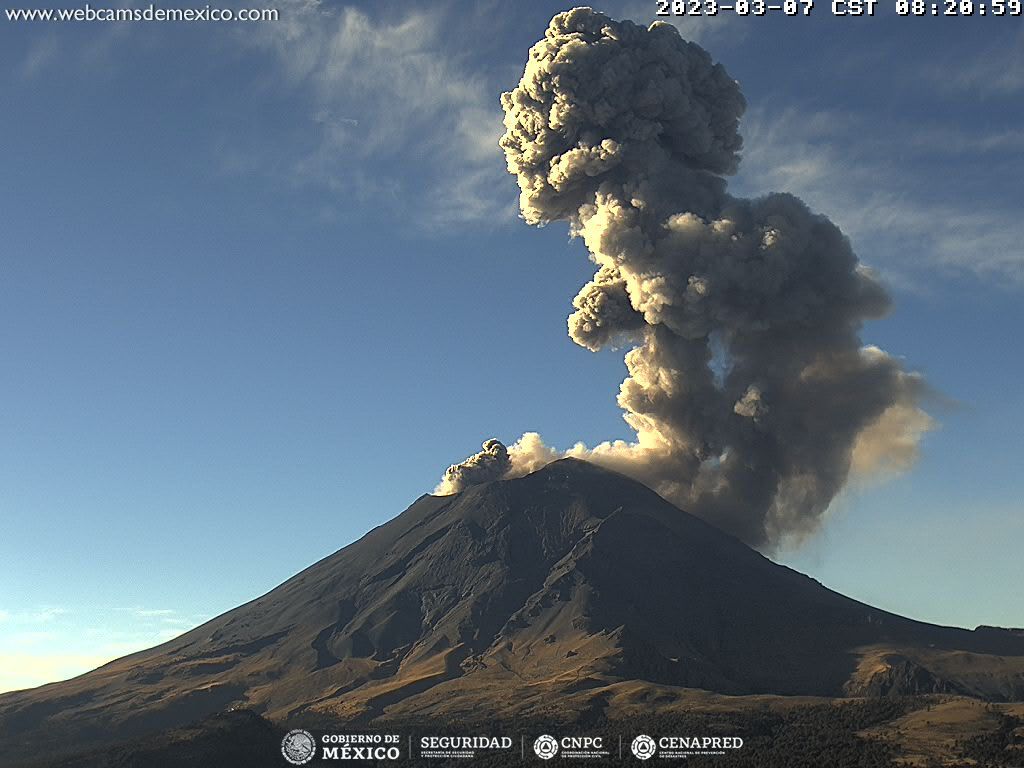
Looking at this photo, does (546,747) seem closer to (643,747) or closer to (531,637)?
(643,747)

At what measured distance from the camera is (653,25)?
158500 millimetres

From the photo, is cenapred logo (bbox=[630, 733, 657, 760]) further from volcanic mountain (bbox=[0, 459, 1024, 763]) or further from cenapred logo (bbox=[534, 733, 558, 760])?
volcanic mountain (bbox=[0, 459, 1024, 763])

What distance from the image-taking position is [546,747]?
10431 centimetres

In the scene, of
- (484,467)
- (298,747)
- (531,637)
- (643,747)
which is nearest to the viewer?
(643,747)

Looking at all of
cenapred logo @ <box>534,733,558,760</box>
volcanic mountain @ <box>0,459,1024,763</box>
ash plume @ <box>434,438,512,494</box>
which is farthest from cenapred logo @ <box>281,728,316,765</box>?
ash plume @ <box>434,438,512,494</box>

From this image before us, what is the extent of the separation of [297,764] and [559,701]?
26.9 metres

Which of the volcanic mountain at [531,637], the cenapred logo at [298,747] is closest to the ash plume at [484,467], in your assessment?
the volcanic mountain at [531,637]

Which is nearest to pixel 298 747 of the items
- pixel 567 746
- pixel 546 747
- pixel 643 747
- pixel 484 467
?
pixel 546 747

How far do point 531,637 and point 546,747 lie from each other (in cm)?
4707

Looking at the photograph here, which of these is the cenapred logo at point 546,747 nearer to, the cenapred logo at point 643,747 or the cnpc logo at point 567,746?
the cnpc logo at point 567,746

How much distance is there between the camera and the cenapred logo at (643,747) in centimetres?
9775

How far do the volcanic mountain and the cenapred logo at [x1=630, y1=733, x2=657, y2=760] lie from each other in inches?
656

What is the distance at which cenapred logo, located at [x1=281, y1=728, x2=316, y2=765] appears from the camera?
352ft

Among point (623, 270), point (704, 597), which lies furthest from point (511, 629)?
point (623, 270)
